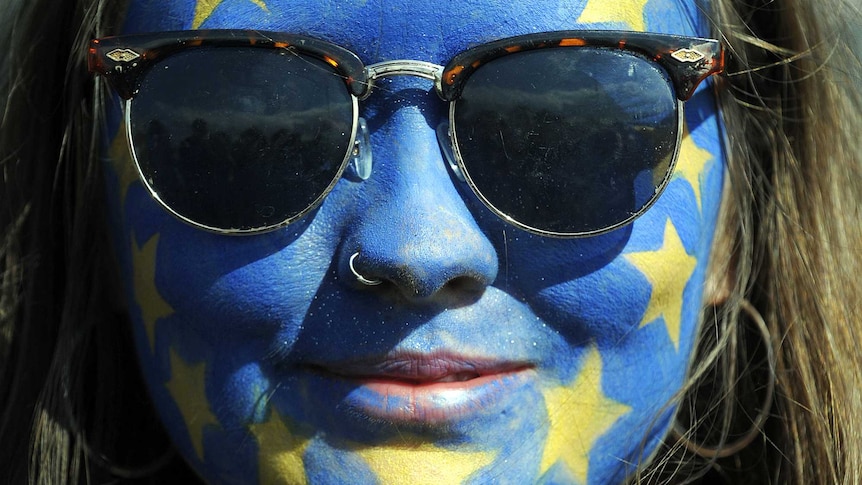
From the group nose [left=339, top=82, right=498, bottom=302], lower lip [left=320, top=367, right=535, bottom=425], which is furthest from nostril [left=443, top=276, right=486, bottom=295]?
lower lip [left=320, top=367, right=535, bottom=425]

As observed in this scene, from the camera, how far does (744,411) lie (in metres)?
1.78

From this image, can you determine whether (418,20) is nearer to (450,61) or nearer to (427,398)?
(450,61)

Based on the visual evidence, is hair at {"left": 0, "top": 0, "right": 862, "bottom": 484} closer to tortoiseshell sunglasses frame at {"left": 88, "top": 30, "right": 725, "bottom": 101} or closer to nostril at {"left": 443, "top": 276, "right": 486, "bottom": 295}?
tortoiseshell sunglasses frame at {"left": 88, "top": 30, "right": 725, "bottom": 101}

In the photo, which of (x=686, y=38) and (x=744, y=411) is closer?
(x=686, y=38)

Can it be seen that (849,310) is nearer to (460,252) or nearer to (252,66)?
(460,252)

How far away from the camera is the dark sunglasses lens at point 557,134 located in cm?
142

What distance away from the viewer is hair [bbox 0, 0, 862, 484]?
5.50 ft

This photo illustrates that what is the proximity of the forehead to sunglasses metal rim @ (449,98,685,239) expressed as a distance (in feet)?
0.32

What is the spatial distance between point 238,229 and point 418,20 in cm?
36

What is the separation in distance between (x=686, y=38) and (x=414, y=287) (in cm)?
49

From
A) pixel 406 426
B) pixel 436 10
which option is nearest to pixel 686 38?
pixel 436 10

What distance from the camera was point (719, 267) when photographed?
1.69 meters

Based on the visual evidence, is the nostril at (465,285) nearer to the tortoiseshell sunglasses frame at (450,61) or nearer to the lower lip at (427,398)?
the lower lip at (427,398)

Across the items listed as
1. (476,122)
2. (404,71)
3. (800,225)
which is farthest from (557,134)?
(800,225)
